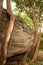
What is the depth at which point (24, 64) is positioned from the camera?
14180 mm

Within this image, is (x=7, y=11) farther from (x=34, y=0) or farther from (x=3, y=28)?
(x=34, y=0)

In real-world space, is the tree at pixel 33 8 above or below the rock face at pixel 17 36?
above

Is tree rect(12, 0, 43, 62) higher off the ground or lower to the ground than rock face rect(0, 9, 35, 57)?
higher

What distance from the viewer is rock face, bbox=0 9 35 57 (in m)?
10.9

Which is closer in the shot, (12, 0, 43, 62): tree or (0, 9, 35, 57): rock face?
(0, 9, 35, 57): rock face

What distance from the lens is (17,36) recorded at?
11.8 metres

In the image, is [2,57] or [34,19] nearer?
[2,57]

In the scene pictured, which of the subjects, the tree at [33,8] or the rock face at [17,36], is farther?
the tree at [33,8]

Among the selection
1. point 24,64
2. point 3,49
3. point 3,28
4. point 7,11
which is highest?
point 7,11

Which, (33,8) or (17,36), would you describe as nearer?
(17,36)

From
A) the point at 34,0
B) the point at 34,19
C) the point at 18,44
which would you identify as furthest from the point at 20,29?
the point at 34,0

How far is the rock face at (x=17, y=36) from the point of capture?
10.9m

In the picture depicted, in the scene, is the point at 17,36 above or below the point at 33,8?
below

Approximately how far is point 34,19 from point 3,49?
8.08 metres
